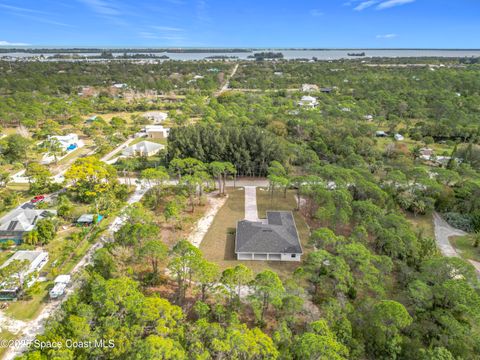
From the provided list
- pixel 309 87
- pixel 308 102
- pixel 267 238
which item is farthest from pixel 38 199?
pixel 309 87

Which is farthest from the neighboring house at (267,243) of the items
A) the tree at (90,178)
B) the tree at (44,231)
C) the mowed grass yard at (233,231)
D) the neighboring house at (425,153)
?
the neighboring house at (425,153)

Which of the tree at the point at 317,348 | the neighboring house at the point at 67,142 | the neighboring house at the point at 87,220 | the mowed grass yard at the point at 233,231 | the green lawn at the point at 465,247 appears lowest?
the green lawn at the point at 465,247

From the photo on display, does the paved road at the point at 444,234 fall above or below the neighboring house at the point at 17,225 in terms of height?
below

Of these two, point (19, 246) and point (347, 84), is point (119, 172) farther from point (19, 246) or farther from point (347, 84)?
point (347, 84)

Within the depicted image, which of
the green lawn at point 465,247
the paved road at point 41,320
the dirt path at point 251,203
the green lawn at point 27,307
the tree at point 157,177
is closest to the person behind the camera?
the paved road at point 41,320

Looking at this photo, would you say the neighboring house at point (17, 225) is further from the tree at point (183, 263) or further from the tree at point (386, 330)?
the tree at point (386, 330)

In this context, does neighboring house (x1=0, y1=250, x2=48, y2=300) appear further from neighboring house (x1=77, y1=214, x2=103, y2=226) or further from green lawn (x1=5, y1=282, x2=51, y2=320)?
neighboring house (x1=77, y1=214, x2=103, y2=226)

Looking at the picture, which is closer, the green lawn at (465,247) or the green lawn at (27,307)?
the green lawn at (27,307)

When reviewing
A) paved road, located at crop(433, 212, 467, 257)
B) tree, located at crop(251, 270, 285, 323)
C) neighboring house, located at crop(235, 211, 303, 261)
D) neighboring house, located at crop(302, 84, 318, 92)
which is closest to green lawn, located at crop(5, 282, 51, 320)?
neighboring house, located at crop(235, 211, 303, 261)

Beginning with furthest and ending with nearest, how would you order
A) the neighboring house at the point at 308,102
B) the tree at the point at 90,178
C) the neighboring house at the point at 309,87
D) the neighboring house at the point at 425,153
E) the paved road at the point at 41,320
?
1. the neighboring house at the point at 309,87
2. the neighboring house at the point at 308,102
3. the neighboring house at the point at 425,153
4. the tree at the point at 90,178
5. the paved road at the point at 41,320
